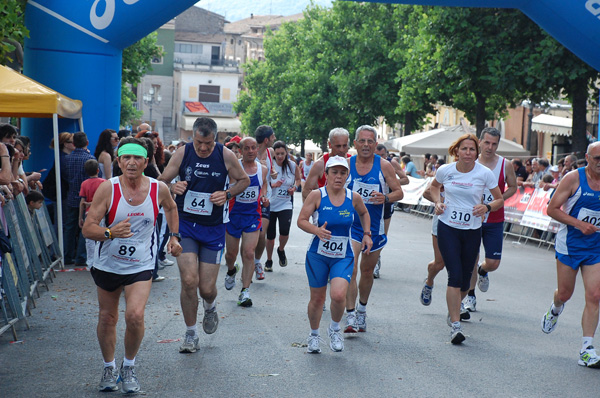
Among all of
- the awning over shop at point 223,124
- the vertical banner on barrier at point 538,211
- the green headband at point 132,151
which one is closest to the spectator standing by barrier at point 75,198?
the green headband at point 132,151

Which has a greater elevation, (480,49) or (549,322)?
(480,49)

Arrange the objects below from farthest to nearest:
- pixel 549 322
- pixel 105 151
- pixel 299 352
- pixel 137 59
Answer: pixel 137 59 < pixel 105 151 < pixel 549 322 < pixel 299 352

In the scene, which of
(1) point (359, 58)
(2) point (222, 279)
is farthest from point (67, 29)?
(1) point (359, 58)

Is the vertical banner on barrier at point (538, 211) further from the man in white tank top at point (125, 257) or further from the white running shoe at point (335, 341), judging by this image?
the man in white tank top at point (125, 257)

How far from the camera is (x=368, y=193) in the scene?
28.2ft

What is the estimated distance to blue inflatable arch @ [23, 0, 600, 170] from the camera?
13.6 m

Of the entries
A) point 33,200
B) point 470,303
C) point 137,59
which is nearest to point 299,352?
point 470,303

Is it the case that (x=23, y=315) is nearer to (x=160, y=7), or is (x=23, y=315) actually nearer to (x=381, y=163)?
(x=381, y=163)

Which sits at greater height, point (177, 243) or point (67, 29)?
point (67, 29)

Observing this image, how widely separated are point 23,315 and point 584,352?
16.3 feet

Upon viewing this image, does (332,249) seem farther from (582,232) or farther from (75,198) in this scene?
(75,198)

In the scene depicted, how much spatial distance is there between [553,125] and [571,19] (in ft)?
68.2

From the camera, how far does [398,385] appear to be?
6.59 metres

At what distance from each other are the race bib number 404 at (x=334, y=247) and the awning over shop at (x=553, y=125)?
1030 inches
